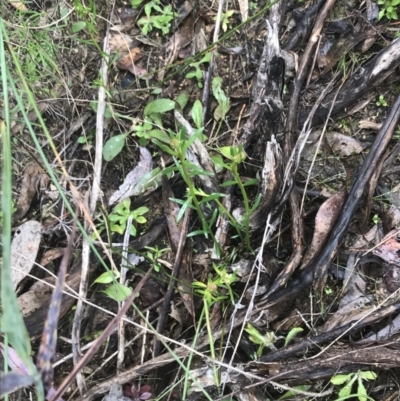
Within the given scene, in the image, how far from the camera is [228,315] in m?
1.56

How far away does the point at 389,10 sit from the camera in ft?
5.53

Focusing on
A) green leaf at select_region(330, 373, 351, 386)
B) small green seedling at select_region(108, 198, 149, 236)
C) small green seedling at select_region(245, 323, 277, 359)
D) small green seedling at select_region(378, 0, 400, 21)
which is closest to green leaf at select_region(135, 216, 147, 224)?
small green seedling at select_region(108, 198, 149, 236)

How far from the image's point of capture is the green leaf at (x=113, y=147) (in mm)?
1734

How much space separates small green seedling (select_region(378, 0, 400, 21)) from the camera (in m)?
1.68

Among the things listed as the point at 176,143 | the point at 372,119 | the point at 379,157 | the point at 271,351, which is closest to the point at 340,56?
the point at 372,119

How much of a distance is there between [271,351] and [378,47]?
1280mm

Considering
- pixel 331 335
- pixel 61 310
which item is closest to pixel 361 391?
pixel 331 335

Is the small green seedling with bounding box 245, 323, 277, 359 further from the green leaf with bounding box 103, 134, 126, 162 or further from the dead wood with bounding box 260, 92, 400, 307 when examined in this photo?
the green leaf with bounding box 103, 134, 126, 162

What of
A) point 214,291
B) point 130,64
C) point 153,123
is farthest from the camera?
point 130,64

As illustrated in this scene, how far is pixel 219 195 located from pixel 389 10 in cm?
104

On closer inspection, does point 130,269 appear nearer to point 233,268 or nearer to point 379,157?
point 233,268

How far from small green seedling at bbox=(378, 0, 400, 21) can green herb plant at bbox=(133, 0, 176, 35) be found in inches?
34.4

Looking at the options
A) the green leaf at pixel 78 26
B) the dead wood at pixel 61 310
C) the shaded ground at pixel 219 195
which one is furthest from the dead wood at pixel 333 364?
the green leaf at pixel 78 26

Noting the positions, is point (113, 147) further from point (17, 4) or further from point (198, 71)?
point (17, 4)
